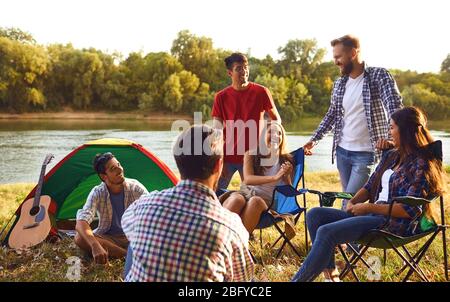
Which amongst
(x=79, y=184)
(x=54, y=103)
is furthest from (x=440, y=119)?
(x=79, y=184)

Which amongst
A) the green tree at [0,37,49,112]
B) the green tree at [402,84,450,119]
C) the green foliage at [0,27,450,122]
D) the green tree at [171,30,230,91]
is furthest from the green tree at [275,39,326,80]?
the green tree at [0,37,49,112]

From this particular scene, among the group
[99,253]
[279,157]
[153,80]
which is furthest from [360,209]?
[153,80]

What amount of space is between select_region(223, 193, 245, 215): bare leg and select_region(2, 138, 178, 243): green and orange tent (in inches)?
34.6

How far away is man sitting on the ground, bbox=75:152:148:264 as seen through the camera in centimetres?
290

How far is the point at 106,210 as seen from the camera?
3.12 m

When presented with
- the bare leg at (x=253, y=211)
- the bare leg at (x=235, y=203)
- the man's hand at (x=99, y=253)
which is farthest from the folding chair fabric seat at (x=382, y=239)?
the man's hand at (x=99, y=253)

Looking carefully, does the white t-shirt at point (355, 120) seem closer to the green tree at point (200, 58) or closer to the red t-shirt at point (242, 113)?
the red t-shirt at point (242, 113)

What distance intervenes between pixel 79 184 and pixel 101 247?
124 centimetres

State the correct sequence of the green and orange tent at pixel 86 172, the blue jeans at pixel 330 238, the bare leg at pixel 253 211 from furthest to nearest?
the green and orange tent at pixel 86 172
the bare leg at pixel 253 211
the blue jeans at pixel 330 238

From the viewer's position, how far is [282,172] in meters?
3.06

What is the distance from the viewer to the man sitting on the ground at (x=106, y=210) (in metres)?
2.90

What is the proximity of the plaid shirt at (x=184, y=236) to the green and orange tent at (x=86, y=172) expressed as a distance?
2.31m
